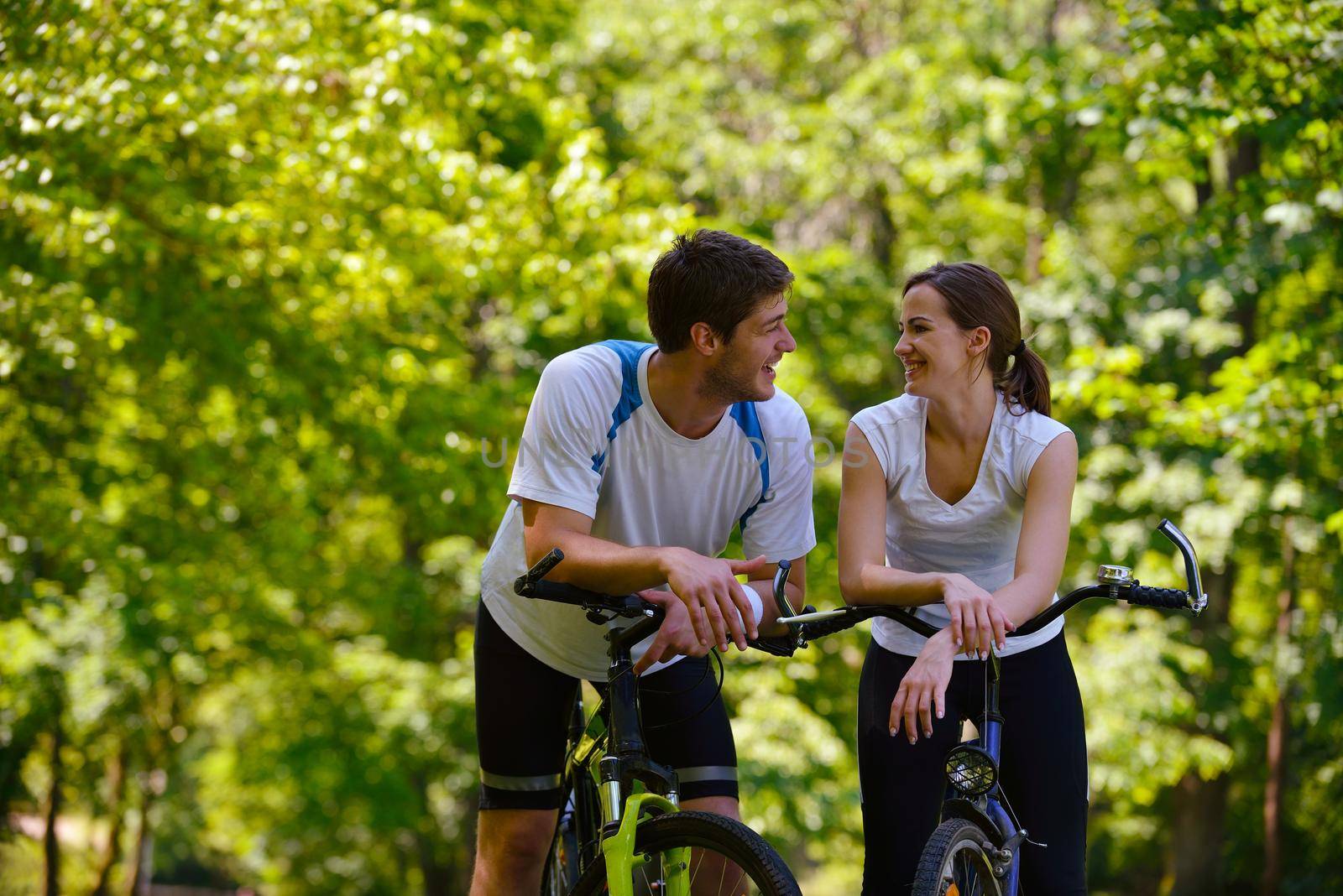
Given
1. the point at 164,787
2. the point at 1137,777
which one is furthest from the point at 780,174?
the point at 164,787

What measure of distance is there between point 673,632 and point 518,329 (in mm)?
10192

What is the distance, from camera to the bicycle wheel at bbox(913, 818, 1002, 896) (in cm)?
227

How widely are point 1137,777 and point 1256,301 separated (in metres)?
4.40

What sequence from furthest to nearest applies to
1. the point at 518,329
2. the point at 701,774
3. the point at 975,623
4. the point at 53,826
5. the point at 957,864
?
the point at 53,826 → the point at 518,329 → the point at 701,774 → the point at 975,623 → the point at 957,864

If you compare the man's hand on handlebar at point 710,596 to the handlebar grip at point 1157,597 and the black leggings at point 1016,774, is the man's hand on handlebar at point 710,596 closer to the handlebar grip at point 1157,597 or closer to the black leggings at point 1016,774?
the black leggings at point 1016,774

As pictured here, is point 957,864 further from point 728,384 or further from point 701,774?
point 728,384

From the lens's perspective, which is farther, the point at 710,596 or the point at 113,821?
the point at 113,821

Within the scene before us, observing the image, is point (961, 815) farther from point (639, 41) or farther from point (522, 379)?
point (639, 41)

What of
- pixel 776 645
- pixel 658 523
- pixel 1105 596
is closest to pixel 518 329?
pixel 658 523

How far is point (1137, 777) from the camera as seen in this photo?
1150 centimetres

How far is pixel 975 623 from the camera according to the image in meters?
2.51

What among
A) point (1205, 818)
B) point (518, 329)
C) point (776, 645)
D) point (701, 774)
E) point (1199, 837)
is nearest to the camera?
point (776, 645)

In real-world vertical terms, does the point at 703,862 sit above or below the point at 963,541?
below

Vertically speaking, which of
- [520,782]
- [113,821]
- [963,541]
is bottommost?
[113,821]
